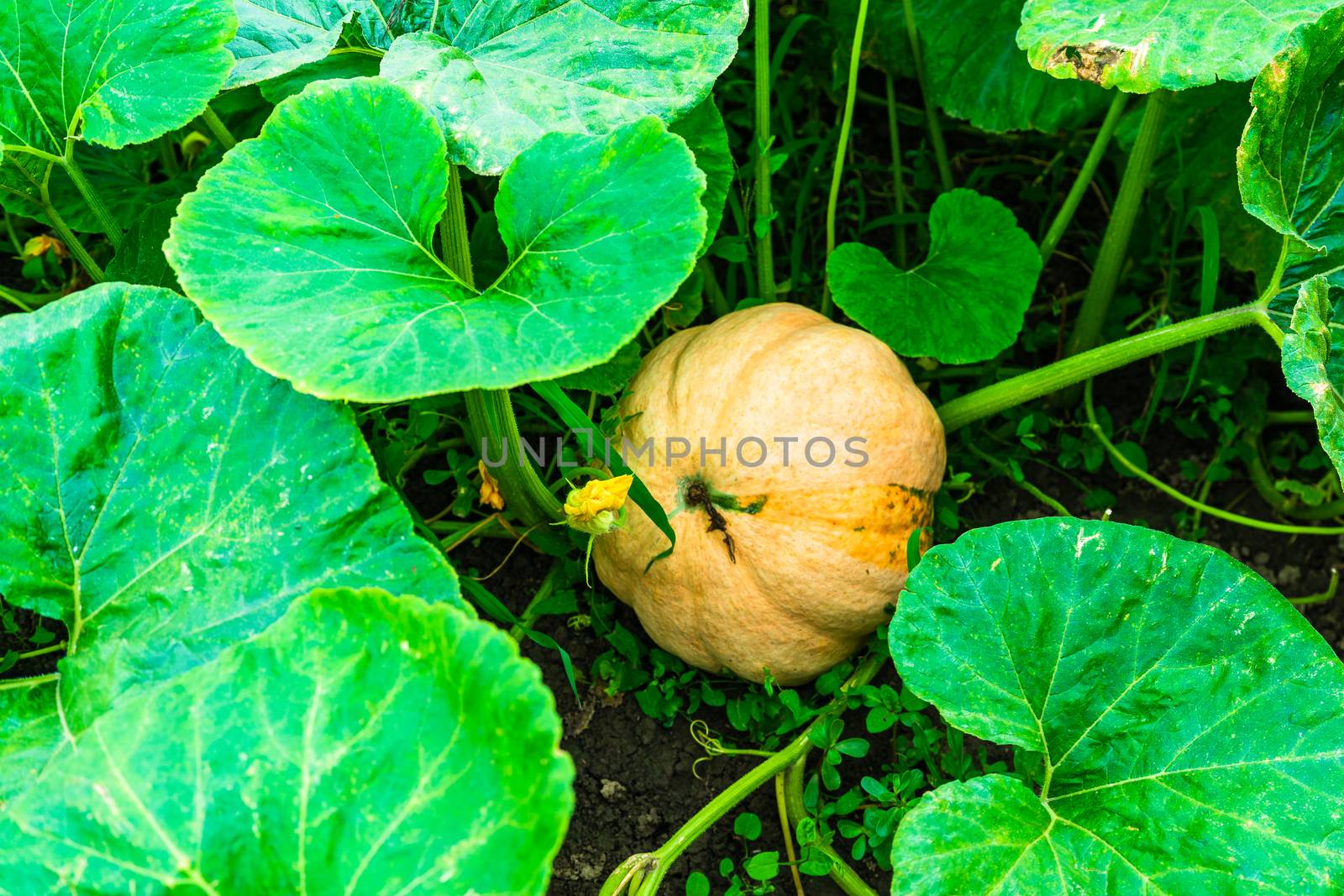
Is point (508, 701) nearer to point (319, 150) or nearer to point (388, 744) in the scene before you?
point (388, 744)

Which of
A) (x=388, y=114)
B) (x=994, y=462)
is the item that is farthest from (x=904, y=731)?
(x=388, y=114)

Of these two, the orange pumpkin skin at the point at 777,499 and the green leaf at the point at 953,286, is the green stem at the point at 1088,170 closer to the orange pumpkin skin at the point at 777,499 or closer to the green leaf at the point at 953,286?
the green leaf at the point at 953,286

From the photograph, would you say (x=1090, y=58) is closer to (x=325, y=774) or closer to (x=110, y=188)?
(x=325, y=774)

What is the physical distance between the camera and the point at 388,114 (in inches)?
60.8

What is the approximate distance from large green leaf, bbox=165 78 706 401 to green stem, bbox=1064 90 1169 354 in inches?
43.3

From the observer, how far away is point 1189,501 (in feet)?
7.39

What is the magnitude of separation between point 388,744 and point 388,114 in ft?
2.77

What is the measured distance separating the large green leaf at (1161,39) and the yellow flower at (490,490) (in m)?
1.18

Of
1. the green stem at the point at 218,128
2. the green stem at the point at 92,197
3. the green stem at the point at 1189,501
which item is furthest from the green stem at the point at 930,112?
the green stem at the point at 92,197

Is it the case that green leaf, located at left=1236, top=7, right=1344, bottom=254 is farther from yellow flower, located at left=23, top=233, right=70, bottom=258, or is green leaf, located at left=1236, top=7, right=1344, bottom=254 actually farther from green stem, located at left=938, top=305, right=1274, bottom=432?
yellow flower, located at left=23, top=233, right=70, bottom=258

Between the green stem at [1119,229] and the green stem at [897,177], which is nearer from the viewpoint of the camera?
the green stem at [1119,229]

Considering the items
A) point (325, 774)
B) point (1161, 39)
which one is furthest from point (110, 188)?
point (1161, 39)

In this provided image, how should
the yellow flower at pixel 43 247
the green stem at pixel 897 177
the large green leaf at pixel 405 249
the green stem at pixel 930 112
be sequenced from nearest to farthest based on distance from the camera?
the large green leaf at pixel 405 249 < the yellow flower at pixel 43 247 < the green stem at pixel 930 112 < the green stem at pixel 897 177

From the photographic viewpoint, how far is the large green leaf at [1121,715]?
4.98ft
